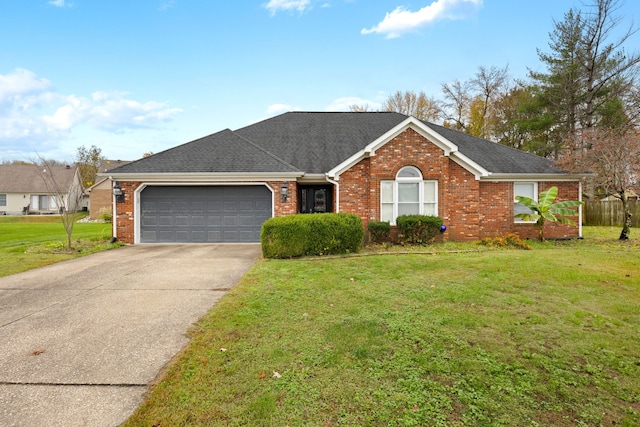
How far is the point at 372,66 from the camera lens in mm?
19422

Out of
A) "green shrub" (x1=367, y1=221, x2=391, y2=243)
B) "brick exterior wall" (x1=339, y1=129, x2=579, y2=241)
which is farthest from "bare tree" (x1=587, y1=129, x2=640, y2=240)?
"green shrub" (x1=367, y1=221, x2=391, y2=243)

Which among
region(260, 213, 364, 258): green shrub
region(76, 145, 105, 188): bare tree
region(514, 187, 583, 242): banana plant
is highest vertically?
region(76, 145, 105, 188): bare tree

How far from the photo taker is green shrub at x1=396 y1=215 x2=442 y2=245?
1123 centimetres

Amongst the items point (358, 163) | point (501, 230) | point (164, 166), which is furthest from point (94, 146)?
point (501, 230)

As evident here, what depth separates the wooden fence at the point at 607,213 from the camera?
19938mm

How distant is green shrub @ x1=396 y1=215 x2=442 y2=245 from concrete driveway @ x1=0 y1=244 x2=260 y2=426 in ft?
19.5

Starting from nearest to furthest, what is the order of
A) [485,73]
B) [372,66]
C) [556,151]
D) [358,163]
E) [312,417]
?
[312,417], [358,163], [372,66], [556,151], [485,73]

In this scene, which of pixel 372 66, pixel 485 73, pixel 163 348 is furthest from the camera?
pixel 485 73

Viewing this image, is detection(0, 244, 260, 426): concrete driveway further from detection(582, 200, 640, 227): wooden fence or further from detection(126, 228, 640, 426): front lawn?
detection(582, 200, 640, 227): wooden fence

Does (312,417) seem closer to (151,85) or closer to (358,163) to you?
(358,163)

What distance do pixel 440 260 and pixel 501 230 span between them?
231 inches

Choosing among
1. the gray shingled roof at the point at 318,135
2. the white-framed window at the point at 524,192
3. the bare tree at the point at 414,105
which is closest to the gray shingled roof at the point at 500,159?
the white-framed window at the point at 524,192

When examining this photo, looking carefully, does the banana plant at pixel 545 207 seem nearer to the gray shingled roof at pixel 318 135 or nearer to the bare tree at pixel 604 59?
the gray shingled roof at pixel 318 135

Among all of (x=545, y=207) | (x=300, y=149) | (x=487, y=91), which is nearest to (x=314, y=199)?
(x=300, y=149)
